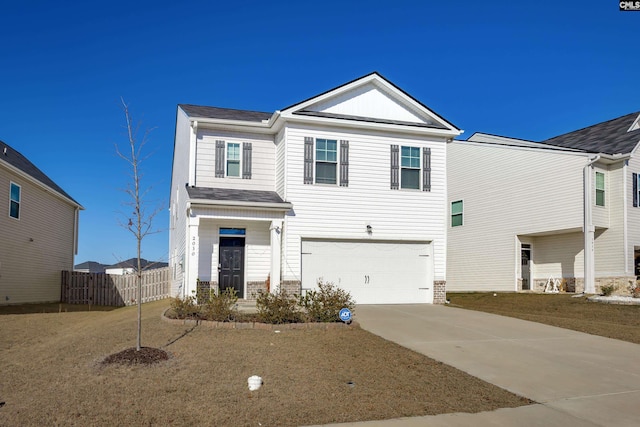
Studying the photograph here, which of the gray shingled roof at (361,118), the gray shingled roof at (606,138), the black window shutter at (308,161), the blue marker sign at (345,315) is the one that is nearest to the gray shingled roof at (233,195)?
the black window shutter at (308,161)

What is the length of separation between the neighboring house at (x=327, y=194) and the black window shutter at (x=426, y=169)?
0.03 m

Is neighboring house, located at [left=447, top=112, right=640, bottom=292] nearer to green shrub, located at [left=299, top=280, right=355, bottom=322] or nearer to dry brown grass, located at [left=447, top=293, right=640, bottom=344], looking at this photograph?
dry brown grass, located at [left=447, top=293, right=640, bottom=344]

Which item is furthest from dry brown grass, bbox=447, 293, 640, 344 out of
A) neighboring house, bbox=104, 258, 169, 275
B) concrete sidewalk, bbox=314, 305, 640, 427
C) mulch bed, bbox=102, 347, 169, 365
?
neighboring house, bbox=104, 258, 169, 275

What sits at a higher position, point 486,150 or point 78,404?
point 486,150

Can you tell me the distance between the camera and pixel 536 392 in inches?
297

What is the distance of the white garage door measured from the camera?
1716 centimetres

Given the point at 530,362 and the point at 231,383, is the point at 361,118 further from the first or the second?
the point at 231,383

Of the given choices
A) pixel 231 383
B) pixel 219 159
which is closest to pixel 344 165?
pixel 219 159

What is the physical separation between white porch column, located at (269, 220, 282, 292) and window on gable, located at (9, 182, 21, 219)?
10285 mm

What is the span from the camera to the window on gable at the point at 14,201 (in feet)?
65.1

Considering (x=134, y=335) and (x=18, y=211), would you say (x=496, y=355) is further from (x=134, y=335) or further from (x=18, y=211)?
(x=18, y=211)

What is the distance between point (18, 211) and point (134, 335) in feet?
42.5

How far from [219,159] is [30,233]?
9565mm

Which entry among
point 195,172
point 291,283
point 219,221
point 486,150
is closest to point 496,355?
point 291,283
